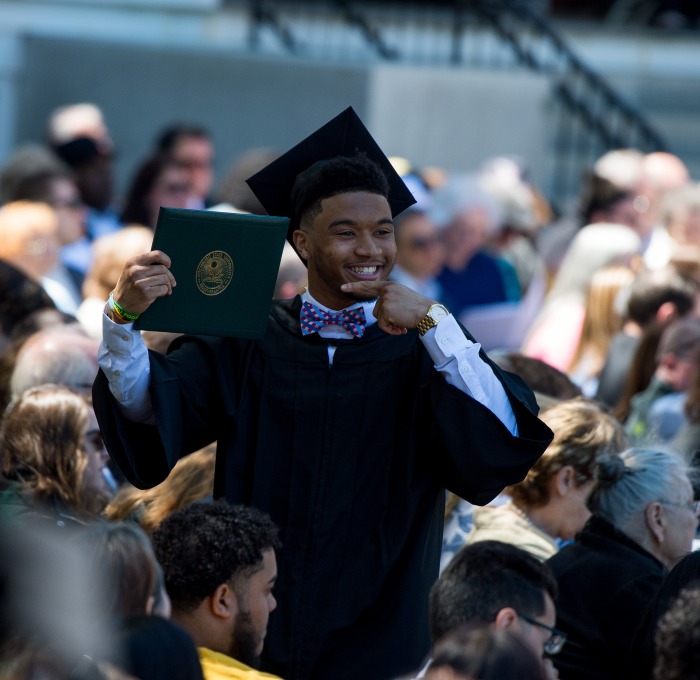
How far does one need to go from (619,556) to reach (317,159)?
157 cm

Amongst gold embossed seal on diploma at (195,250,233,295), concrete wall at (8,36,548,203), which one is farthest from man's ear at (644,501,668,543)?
concrete wall at (8,36,548,203)

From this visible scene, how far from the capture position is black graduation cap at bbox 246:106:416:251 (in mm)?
4578

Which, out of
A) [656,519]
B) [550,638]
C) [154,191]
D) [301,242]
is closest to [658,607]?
[550,638]

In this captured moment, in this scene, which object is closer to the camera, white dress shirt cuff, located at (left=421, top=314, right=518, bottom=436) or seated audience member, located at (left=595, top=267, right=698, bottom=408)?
white dress shirt cuff, located at (left=421, top=314, right=518, bottom=436)

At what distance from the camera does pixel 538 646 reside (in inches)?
161

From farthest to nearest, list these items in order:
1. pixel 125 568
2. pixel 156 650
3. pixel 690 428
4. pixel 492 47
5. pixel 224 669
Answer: pixel 492 47 → pixel 690 428 → pixel 224 669 → pixel 125 568 → pixel 156 650

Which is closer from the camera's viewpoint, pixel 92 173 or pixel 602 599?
pixel 602 599

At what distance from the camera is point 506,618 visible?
4.11m

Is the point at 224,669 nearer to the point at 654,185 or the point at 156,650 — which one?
the point at 156,650

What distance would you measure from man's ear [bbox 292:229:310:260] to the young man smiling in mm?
30

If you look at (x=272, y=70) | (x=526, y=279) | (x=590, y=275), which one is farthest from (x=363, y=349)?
(x=272, y=70)

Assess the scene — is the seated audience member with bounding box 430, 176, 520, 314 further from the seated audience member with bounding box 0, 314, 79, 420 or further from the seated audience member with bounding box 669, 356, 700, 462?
the seated audience member with bounding box 0, 314, 79, 420

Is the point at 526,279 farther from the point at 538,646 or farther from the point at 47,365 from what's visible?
the point at 538,646

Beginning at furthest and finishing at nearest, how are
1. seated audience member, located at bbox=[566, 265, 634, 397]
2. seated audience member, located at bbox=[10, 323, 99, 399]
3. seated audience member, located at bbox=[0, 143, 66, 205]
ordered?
seated audience member, located at bbox=[0, 143, 66, 205] → seated audience member, located at bbox=[566, 265, 634, 397] → seated audience member, located at bbox=[10, 323, 99, 399]
